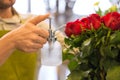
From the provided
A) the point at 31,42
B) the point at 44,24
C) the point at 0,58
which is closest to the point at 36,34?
the point at 31,42

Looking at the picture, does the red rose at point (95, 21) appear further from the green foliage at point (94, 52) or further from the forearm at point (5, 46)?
the forearm at point (5, 46)

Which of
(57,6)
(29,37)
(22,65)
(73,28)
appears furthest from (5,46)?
(57,6)

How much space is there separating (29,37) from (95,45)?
23cm

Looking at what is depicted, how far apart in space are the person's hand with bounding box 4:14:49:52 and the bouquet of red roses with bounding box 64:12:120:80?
13 centimetres

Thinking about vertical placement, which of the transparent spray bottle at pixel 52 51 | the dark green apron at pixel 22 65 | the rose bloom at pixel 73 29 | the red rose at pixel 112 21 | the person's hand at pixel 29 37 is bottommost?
the dark green apron at pixel 22 65

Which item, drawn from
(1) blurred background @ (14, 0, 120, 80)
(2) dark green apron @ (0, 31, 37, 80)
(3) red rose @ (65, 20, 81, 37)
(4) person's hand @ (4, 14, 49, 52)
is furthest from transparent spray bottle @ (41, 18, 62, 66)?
(1) blurred background @ (14, 0, 120, 80)

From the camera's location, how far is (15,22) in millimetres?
1269

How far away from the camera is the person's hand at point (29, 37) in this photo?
767 millimetres

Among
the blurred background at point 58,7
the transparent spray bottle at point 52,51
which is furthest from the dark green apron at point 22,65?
the blurred background at point 58,7

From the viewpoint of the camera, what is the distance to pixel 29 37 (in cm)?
77

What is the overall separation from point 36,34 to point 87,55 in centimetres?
21

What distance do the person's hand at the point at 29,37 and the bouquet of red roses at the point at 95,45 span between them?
127 mm

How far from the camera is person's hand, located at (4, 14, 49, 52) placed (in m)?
0.77

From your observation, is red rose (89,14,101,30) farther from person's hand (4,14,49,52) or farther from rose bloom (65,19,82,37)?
person's hand (4,14,49,52)
